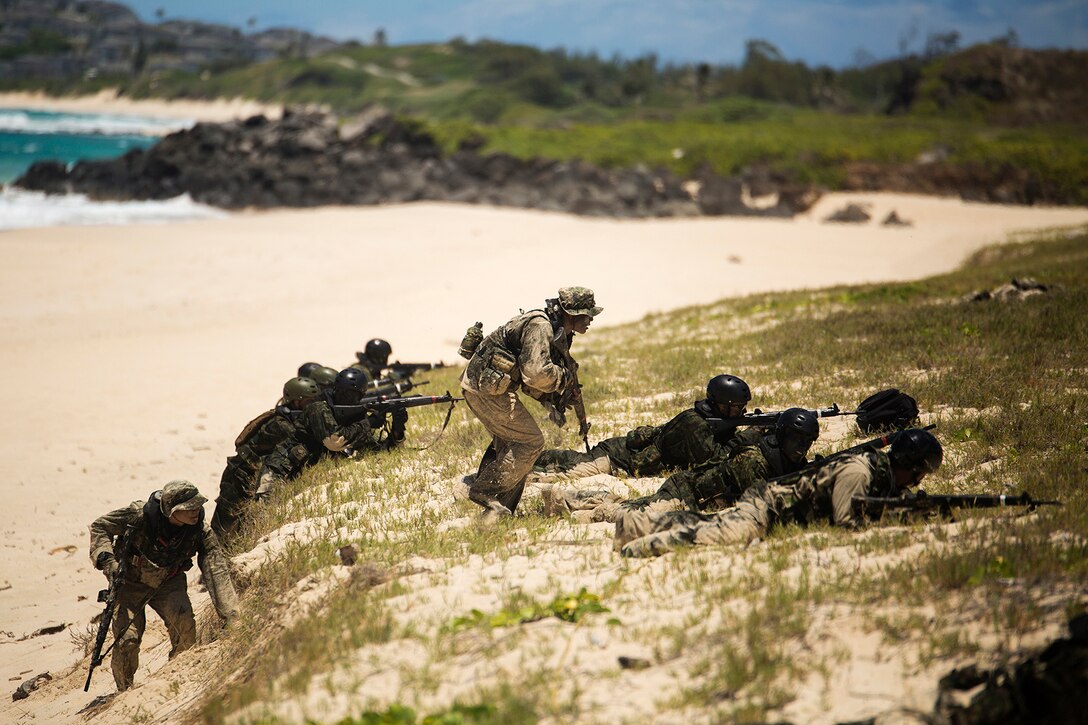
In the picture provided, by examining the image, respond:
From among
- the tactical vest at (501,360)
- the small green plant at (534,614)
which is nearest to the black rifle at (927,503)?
the small green plant at (534,614)

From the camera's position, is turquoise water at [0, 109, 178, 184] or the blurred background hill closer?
the blurred background hill

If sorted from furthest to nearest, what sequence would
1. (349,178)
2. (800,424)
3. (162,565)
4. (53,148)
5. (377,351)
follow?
1. (53,148)
2. (349,178)
3. (377,351)
4. (162,565)
5. (800,424)

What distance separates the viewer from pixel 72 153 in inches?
2844

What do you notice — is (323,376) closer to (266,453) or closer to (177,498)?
(266,453)

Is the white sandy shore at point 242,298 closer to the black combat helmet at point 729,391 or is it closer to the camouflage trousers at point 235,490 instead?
the camouflage trousers at point 235,490

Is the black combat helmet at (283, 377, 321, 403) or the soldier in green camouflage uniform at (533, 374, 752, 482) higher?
the black combat helmet at (283, 377, 321, 403)

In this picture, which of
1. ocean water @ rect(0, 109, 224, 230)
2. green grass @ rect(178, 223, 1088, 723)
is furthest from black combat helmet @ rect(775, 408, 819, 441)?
ocean water @ rect(0, 109, 224, 230)

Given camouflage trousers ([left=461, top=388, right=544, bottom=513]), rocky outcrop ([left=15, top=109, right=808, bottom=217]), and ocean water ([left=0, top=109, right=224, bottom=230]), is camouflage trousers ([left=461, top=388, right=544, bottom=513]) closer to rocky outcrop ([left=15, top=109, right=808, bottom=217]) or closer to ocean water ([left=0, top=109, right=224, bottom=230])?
rocky outcrop ([left=15, top=109, right=808, bottom=217])

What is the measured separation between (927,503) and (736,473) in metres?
1.55

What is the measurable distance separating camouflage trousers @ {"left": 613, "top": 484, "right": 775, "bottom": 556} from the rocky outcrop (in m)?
33.7

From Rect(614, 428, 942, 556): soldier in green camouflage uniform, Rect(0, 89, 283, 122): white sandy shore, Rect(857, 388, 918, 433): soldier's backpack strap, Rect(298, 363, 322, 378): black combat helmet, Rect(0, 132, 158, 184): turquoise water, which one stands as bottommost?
Rect(614, 428, 942, 556): soldier in green camouflage uniform

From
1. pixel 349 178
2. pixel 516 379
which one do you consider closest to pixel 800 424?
pixel 516 379

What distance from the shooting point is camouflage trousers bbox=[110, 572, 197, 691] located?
290 inches

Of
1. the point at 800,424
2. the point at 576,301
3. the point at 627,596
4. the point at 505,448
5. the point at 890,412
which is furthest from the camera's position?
the point at 890,412
